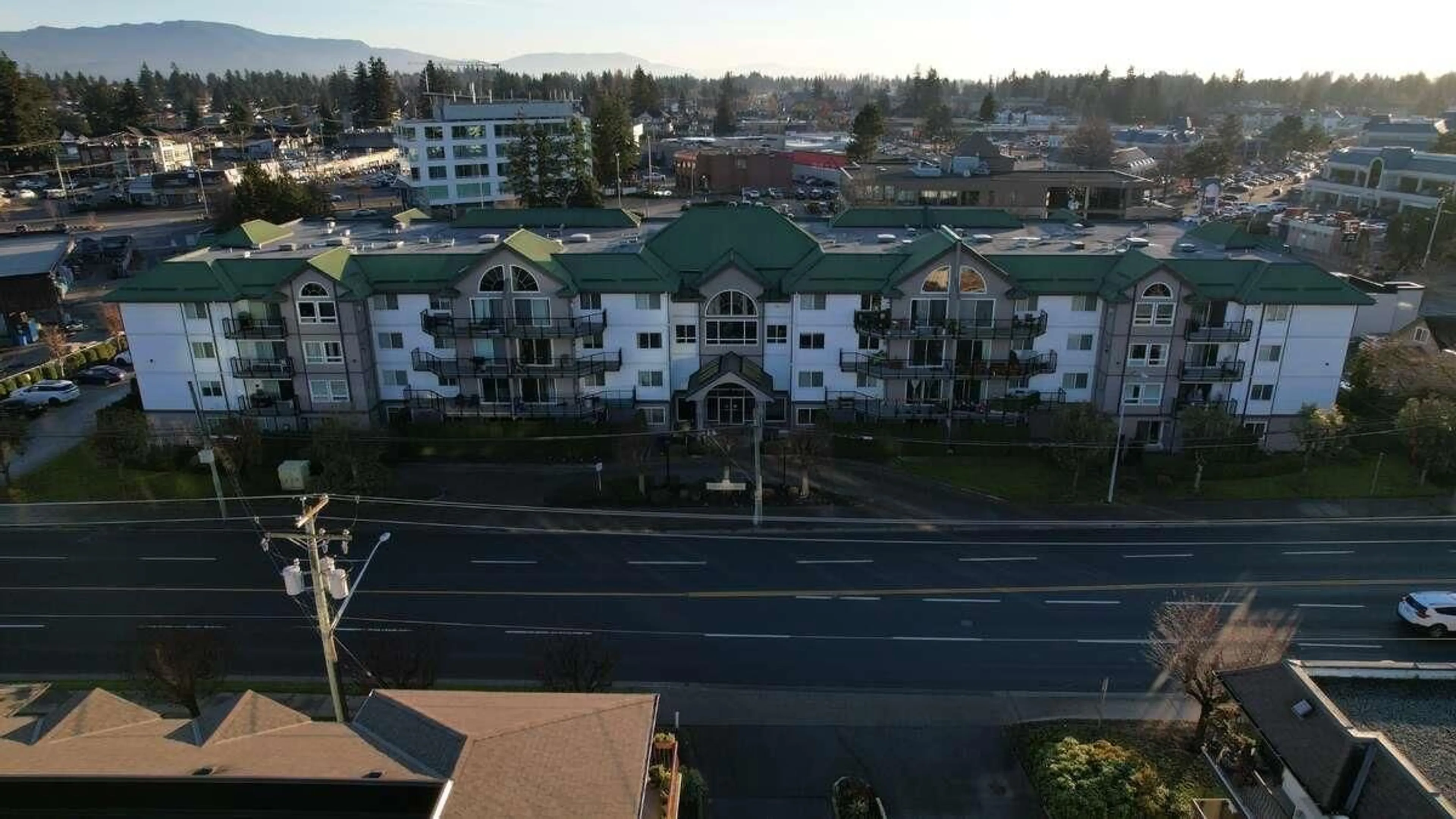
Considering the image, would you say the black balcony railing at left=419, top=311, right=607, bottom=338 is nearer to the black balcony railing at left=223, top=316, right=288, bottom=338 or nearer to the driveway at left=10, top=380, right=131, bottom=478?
the black balcony railing at left=223, top=316, right=288, bottom=338

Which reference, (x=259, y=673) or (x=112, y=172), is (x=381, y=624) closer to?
(x=259, y=673)

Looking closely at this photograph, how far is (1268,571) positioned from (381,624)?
41.0 meters

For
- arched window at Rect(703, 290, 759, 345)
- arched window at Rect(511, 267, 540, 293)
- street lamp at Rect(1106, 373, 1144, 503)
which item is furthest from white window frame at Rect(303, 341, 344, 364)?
street lamp at Rect(1106, 373, 1144, 503)

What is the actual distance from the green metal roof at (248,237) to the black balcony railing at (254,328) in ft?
25.1

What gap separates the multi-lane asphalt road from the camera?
115 ft

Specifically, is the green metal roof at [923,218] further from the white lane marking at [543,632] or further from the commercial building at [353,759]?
the commercial building at [353,759]

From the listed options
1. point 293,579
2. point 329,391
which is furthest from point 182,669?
point 329,391

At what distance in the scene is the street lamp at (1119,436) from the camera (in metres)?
47.4

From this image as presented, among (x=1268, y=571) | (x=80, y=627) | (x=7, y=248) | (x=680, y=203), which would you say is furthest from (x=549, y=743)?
(x=680, y=203)

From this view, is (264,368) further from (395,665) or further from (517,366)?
(395,665)

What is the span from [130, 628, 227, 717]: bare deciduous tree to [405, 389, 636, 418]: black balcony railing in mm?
24045

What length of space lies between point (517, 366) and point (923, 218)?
32.6m

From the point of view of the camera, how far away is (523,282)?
53.2 metres

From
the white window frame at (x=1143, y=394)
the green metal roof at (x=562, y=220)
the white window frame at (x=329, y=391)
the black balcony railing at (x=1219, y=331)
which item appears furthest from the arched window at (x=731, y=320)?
the black balcony railing at (x=1219, y=331)
